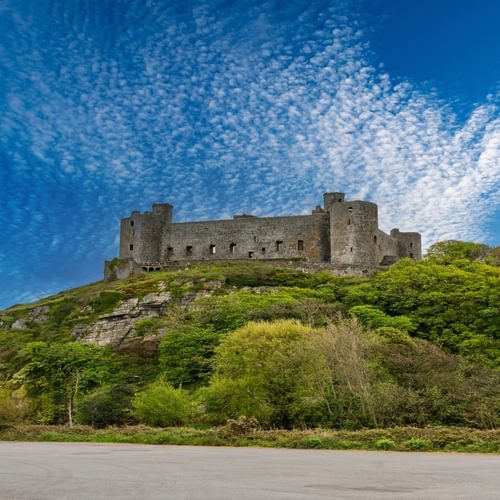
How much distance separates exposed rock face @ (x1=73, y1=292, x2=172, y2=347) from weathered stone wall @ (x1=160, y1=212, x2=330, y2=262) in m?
20.6

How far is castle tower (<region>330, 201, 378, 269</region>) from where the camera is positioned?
80.2 meters

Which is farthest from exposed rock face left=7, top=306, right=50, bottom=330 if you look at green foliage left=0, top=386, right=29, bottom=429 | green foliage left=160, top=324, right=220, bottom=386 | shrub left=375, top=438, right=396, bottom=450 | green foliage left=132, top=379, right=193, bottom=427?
shrub left=375, top=438, right=396, bottom=450

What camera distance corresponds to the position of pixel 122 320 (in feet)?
212

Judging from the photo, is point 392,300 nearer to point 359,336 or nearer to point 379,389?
point 359,336

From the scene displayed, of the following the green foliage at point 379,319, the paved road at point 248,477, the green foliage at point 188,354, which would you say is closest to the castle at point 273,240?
the green foliage at point 379,319

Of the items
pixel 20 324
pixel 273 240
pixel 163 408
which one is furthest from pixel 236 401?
pixel 273 240

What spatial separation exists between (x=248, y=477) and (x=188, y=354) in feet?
117

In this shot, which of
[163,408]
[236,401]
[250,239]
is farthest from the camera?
[250,239]

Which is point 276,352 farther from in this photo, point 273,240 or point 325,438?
point 273,240

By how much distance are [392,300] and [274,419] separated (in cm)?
2762

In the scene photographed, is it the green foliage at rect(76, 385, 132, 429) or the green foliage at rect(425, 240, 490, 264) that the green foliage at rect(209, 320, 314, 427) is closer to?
the green foliage at rect(76, 385, 132, 429)

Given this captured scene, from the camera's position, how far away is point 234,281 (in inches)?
2788

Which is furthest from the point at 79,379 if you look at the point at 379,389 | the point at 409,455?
the point at 409,455

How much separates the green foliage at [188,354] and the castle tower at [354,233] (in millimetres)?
31714
